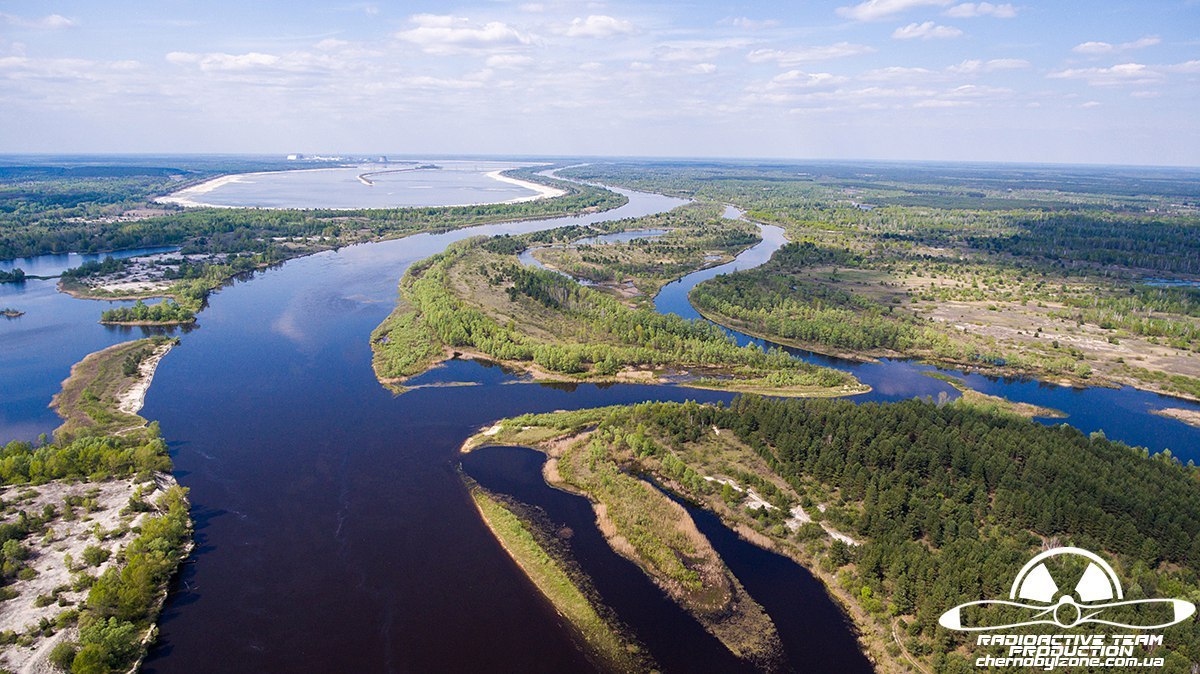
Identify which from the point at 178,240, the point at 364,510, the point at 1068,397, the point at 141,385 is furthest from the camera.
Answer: the point at 178,240

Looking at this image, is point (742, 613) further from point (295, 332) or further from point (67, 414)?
point (295, 332)

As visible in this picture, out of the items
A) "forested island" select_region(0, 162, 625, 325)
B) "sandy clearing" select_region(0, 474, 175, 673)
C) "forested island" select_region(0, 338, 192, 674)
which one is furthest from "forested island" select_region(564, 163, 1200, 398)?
"forested island" select_region(0, 162, 625, 325)

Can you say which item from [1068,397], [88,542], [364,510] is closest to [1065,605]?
[364,510]

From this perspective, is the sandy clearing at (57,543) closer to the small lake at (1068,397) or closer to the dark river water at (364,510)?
the dark river water at (364,510)

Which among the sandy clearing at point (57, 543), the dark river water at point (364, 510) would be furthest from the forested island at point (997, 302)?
the sandy clearing at point (57, 543)

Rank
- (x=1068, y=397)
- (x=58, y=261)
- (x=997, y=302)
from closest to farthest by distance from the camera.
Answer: (x=1068, y=397)
(x=997, y=302)
(x=58, y=261)

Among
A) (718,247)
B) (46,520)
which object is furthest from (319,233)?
(46,520)

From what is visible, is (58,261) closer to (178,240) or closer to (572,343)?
(178,240)
